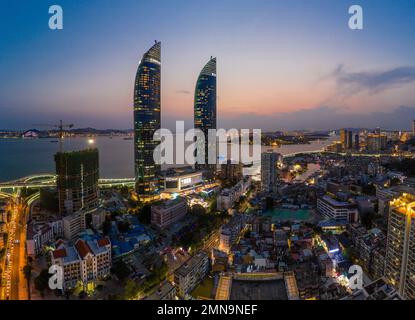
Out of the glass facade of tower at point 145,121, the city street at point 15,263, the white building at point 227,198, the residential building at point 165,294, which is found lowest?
the city street at point 15,263

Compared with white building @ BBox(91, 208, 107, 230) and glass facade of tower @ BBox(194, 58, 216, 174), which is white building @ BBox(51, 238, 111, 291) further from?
glass facade of tower @ BBox(194, 58, 216, 174)

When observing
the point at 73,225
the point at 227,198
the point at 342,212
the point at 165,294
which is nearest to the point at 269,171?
the point at 227,198

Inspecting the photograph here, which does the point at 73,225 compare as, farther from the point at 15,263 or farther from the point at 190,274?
the point at 190,274

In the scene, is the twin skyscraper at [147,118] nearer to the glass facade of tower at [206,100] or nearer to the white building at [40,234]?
the white building at [40,234]

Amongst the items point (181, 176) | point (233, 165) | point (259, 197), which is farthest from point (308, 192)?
point (181, 176)

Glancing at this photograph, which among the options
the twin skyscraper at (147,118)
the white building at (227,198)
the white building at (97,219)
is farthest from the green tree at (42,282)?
the twin skyscraper at (147,118)

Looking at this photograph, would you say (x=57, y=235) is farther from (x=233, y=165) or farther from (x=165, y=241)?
(x=233, y=165)
